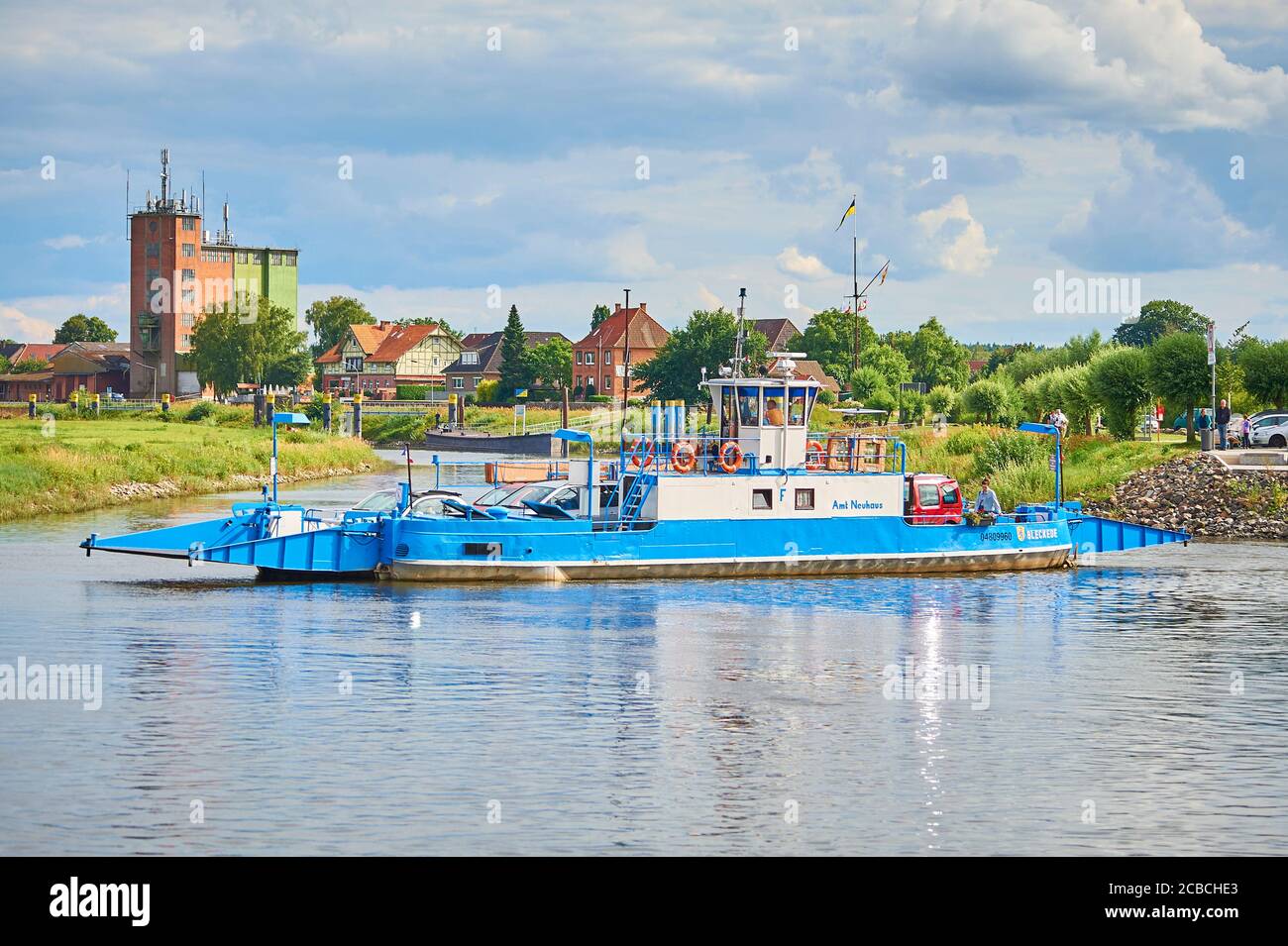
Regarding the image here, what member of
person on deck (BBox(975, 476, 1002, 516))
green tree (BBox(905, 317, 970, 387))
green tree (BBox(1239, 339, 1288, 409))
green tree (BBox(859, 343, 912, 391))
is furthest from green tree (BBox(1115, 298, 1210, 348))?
person on deck (BBox(975, 476, 1002, 516))

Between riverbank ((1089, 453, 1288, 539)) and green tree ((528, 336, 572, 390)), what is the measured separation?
332 feet

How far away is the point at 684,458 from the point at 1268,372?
3691cm

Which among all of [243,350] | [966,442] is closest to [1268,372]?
[966,442]

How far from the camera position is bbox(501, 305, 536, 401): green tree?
157250 mm

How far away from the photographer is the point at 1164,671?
93.7 ft

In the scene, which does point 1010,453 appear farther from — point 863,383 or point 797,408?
point 863,383

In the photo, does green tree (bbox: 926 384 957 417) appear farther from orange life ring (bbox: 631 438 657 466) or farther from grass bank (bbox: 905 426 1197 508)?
orange life ring (bbox: 631 438 657 466)

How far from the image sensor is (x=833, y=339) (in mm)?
153875

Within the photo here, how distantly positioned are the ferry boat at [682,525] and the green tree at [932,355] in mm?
114619

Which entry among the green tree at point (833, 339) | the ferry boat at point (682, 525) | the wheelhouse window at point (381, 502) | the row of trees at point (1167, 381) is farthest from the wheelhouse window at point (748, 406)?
the green tree at point (833, 339)

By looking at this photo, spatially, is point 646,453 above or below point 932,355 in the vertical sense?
below

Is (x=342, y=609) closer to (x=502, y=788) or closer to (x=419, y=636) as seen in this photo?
(x=419, y=636)
